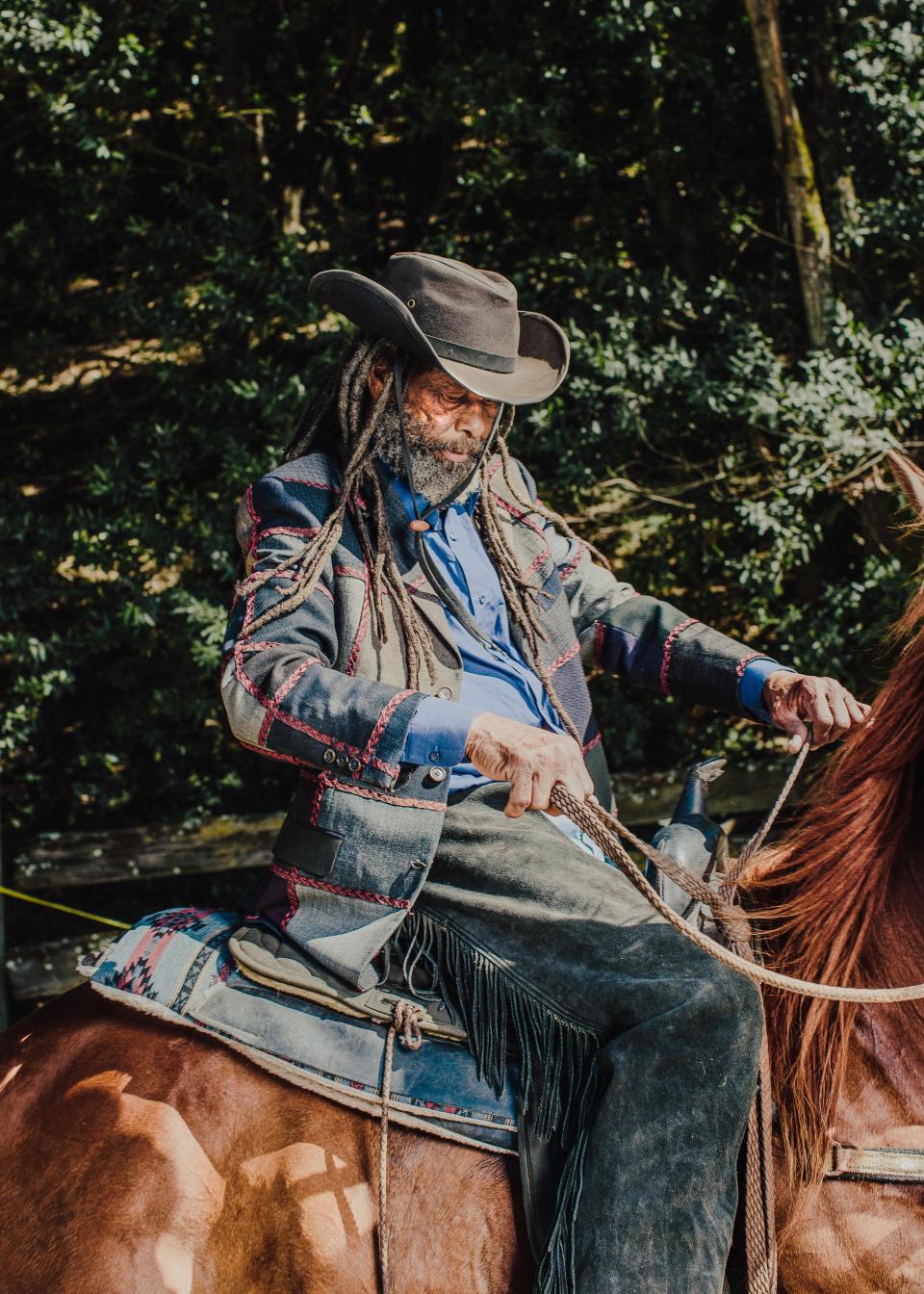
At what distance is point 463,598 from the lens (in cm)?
243

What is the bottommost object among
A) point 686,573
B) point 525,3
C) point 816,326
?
point 686,573

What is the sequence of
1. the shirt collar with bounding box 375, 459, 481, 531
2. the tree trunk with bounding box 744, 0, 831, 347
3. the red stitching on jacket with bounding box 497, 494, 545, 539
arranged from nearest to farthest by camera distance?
the shirt collar with bounding box 375, 459, 481, 531
the red stitching on jacket with bounding box 497, 494, 545, 539
the tree trunk with bounding box 744, 0, 831, 347

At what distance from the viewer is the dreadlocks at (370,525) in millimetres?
2176

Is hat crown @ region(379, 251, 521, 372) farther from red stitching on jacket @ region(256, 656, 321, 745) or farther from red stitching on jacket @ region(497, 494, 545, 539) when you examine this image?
red stitching on jacket @ region(256, 656, 321, 745)

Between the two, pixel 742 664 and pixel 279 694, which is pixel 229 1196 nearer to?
pixel 279 694

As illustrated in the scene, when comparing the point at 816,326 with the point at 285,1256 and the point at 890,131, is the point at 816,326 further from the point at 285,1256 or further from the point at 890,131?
the point at 285,1256

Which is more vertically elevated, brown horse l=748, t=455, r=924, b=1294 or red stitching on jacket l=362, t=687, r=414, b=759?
red stitching on jacket l=362, t=687, r=414, b=759

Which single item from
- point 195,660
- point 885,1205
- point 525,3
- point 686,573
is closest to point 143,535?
point 195,660

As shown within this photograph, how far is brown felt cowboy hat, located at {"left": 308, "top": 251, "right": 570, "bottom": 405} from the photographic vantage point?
2.28 m

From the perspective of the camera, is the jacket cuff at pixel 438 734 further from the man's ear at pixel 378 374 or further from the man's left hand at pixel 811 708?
the man's ear at pixel 378 374

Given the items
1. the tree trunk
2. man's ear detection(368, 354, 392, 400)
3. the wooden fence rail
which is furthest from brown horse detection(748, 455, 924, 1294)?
the tree trunk

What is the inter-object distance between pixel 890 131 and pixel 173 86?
3640mm

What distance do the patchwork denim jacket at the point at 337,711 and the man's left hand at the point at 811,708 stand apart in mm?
140

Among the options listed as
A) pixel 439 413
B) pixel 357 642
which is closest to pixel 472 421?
pixel 439 413
